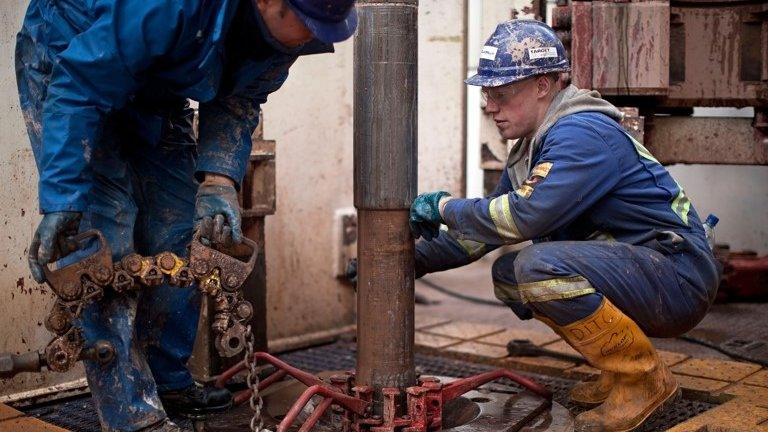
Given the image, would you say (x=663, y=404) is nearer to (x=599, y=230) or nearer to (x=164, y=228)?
(x=599, y=230)

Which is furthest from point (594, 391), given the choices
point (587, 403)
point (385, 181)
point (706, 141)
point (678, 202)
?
point (706, 141)

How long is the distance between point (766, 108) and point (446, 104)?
70.1 inches

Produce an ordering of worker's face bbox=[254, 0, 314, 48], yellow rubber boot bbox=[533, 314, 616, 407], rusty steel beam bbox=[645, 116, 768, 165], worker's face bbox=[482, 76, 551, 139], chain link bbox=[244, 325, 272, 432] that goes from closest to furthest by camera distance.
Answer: chain link bbox=[244, 325, 272, 432] → worker's face bbox=[254, 0, 314, 48] → worker's face bbox=[482, 76, 551, 139] → yellow rubber boot bbox=[533, 314, 616, 407] → rusty steel beam bbox=[645, 116, 768, 165]

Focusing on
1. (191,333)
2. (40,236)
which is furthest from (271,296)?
(40,236)

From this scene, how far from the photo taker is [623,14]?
408cm

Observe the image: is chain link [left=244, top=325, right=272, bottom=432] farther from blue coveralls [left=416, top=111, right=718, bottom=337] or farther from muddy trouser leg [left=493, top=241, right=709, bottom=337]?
muddy trouser leg [left=493, top=241, right=709, bottom=337]

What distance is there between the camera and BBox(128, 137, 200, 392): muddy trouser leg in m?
3.49

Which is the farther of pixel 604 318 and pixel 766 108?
pixel 766 108

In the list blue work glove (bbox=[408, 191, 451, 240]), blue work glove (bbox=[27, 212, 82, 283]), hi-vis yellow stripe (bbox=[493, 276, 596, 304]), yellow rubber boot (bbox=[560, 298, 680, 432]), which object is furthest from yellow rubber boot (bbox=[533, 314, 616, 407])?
A: blue work glove (bbox=[27, 212, 82, 283])

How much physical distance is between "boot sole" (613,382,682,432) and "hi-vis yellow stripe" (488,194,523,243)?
0.72m

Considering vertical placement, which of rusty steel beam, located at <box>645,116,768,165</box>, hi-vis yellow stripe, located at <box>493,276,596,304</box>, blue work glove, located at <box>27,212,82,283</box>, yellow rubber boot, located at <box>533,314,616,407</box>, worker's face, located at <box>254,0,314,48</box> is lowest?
yellow rubber boot, located at <box>533,314,616,407</box>

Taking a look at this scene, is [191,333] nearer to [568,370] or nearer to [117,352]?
[117,352]

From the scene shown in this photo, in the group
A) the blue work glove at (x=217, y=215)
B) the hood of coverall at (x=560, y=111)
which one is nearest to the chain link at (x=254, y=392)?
the blue work glove at (x=217, y=215)

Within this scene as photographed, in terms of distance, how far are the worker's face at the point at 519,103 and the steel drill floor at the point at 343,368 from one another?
102 centimetres
